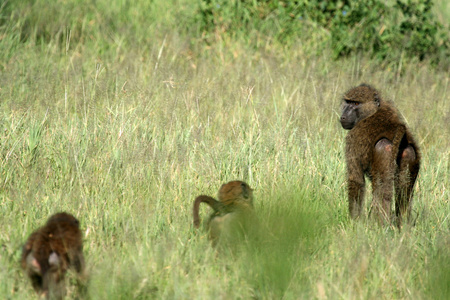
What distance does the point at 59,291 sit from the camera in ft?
9.17

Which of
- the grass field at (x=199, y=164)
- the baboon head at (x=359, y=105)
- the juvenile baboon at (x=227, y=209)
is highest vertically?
the baboon head at (x=359, y=105)

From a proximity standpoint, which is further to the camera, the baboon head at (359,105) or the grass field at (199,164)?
the baboon head at (359,105)

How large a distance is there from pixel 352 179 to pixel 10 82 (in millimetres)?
3306

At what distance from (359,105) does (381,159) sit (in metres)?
0.52

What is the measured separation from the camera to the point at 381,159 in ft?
12.7

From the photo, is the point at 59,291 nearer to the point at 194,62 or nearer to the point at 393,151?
the point at 393,151

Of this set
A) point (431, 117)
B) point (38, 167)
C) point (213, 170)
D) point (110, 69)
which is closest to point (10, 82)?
point (110, 69)

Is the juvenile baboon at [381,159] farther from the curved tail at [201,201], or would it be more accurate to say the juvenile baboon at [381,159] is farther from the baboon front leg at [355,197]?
the curved tail at [201,201]

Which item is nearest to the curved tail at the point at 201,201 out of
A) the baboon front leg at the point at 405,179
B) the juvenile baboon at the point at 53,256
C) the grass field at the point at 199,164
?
the grass field at the point at 199,164

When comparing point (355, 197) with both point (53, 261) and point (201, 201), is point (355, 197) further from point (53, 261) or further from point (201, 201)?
point (53, 261)

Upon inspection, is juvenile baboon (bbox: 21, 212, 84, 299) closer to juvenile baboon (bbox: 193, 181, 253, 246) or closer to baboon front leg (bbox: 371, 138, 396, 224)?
juvenile baboon (bbox: 193, 181, 253, 246)

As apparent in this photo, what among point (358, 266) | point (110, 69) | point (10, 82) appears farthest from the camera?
point (110, 69)

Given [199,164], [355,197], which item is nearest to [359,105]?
[355,197]

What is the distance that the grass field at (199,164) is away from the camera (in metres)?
3.14
